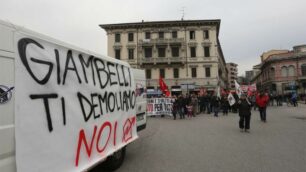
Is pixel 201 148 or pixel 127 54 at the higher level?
pixel 127 54

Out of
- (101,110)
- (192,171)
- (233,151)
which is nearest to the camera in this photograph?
(101,110)

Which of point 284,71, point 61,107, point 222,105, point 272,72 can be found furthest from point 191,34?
point 61,107

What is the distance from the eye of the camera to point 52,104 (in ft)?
10.1

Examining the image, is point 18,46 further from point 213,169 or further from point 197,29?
point 197,29

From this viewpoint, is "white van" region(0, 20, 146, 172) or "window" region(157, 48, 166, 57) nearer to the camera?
"white van" region(0, 20, 146, 172)

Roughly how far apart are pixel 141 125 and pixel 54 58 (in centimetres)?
405

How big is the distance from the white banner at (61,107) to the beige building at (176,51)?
38.9 metres

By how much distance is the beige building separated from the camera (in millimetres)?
43250

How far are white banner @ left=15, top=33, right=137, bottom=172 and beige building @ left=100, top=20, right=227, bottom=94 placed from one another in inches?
1533

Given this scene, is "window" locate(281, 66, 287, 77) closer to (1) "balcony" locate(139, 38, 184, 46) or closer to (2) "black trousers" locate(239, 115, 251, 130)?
(1) "balcony" locate(139, 38, 184, 46)

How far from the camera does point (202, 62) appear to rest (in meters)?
43.5

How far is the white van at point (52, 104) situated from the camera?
259 cm

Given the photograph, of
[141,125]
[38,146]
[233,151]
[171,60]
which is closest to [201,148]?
[233,151]

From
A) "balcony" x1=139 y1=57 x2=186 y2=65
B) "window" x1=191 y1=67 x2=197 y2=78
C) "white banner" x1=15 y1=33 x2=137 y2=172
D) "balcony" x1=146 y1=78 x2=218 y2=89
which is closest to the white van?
"white banner" x1=15 y1=33 x2=137 y2=172
